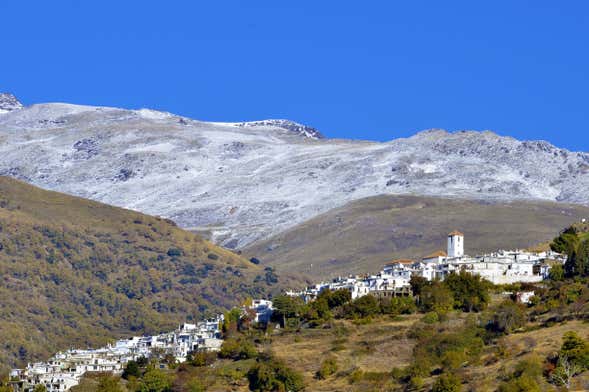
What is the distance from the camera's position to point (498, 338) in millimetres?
115125

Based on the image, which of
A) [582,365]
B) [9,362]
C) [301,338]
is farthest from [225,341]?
[9,362]

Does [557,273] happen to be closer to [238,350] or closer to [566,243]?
[566,243]

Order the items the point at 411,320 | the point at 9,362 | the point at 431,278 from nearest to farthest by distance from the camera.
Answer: the point at 411,320 → the point at 431,278 → the point at 9,362

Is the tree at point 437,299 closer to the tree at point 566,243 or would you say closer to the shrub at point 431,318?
the shrub at point 431,318

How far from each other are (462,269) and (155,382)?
87.4 feet

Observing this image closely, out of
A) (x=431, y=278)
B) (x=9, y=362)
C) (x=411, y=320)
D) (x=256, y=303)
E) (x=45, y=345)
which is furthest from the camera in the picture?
(x=45, y=345)

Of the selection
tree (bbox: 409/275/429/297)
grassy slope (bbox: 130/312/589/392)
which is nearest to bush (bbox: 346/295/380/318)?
grassy slope (bbox: 130/312/589/392)

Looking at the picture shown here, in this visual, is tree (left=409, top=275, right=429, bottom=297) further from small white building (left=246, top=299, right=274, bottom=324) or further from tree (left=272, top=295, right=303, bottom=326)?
small white building (left=246, top=299, right=274, bottom=324)

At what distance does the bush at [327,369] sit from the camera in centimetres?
11638

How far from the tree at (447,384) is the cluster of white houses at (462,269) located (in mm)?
23128

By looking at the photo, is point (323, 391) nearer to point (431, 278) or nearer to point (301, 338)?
point (301, 338)

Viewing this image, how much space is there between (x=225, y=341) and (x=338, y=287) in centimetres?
1489

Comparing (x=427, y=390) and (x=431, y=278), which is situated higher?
(x=431, y=278)

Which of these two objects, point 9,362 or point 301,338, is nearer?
point 301,338
